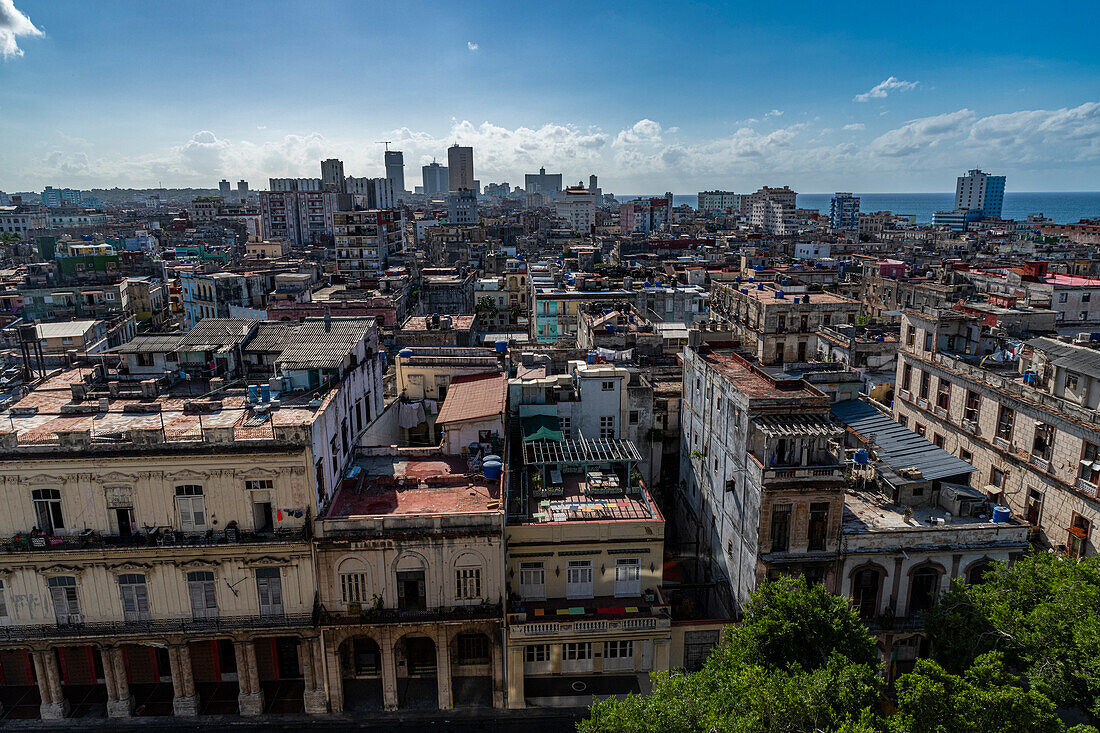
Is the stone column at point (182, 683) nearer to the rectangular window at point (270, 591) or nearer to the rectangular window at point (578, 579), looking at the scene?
the rectangular window at point (270, 591)

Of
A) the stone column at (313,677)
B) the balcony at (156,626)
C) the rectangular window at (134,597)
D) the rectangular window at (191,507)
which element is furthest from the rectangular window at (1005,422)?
the rectangular window at (134,597)

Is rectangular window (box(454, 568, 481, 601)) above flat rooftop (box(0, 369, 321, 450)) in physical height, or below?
below

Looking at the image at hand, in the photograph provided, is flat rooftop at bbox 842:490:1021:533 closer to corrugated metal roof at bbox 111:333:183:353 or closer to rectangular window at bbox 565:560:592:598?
rectangular window at bbox 565:560:592:598

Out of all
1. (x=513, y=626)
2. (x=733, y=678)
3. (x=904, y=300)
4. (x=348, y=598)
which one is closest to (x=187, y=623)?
(x=348, y=598)

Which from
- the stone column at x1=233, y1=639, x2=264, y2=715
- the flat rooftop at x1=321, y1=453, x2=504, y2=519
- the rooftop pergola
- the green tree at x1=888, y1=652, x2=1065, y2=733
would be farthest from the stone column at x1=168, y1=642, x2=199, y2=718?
the green tree at x1=888, y1=652, x2=1065, y2=733

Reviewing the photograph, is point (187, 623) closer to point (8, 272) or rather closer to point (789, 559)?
point (789, 559)
